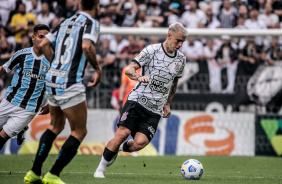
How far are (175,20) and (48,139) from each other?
37.7 feet

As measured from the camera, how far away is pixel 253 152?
14.5 meters

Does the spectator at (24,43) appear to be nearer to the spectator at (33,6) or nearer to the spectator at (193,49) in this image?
the spectator at (33,6)

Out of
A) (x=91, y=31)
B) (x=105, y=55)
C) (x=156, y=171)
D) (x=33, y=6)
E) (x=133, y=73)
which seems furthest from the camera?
(x=33, y=6)

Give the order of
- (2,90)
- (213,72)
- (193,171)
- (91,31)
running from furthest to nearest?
(213,72) → (2,90) → (193,171) → (91,31)

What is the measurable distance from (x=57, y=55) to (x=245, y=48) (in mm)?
9506

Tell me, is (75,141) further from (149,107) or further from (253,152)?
(253,152)

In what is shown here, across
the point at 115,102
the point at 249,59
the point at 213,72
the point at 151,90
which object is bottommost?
the point at 115,102

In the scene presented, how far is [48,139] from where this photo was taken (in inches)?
263

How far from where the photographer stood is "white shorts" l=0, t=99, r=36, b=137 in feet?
28.1

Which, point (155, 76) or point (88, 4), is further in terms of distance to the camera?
point (155, 76)

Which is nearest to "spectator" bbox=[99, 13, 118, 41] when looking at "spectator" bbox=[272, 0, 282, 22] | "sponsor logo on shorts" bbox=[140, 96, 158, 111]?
"spectator" bbox=[272, 0, 282, 22]

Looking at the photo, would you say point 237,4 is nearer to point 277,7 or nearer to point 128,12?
point 277,7

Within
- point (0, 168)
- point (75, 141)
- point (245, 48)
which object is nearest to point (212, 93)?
point (245, 48)

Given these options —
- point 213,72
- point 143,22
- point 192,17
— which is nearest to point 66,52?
point 213,72
